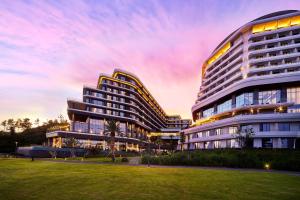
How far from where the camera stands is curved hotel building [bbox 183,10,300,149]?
5844 cm

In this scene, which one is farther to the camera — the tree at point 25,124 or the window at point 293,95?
the tree at point 25,124

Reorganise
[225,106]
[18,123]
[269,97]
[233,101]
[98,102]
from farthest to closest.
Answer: [18,123]
[98,102]
[225,106]
[233,101]
[269,97]

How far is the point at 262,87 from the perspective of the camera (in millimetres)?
65750

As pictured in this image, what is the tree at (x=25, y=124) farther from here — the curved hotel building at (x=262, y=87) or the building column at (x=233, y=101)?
the building column at (x=233, y=101)

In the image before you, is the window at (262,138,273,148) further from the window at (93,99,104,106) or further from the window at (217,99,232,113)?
the window at (93,99,104,106)

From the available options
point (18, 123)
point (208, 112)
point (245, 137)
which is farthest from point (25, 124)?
point (245, 137)

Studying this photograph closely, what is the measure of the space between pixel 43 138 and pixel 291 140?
10223 centimetres

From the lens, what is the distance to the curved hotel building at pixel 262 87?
5844 centimetres

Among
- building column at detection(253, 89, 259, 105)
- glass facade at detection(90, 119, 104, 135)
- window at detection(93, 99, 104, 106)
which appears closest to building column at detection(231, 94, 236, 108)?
building column at detection(253, 89, 259, 105)

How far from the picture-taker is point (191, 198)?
14.2 metres

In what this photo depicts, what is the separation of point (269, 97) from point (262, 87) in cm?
297

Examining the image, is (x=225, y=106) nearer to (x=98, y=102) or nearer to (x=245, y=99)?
(x=245, y=99)

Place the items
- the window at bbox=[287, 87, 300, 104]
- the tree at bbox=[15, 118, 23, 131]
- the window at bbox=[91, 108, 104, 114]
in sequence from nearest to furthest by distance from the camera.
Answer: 1. the window at bbox=[287, 87, 300, 104]
2. the window at bbox=[91, 108, 104, 114]
3. the tree at bbox=[15, 118, 23, 131]

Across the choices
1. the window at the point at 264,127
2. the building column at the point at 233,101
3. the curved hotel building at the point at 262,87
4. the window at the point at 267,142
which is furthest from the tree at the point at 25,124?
the window at the point at 267,142
